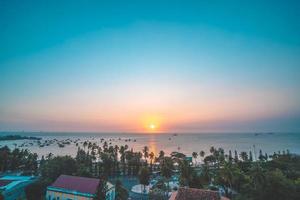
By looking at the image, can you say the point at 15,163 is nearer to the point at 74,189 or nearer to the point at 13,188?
the point at 13,188

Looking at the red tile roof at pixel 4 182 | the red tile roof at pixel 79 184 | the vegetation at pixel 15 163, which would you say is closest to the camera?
the red tile roof at pixel 79 184

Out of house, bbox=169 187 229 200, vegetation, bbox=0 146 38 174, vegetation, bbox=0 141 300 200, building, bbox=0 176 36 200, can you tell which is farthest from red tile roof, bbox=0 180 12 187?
house, bbox=169 187 229 200

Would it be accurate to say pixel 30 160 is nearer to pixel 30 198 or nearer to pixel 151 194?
pixel 30 198

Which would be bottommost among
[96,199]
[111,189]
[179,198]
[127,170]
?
[127,170]

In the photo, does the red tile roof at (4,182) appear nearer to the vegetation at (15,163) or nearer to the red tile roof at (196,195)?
the vegetation at (15,163)

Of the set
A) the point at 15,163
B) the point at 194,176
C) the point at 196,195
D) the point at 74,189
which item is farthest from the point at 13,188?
the point at 194,176

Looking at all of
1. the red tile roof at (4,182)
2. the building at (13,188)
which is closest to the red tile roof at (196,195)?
the building at (13,188)

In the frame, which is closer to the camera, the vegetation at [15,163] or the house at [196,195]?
the house at [196,195]

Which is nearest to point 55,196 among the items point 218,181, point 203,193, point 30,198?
point 30,198
